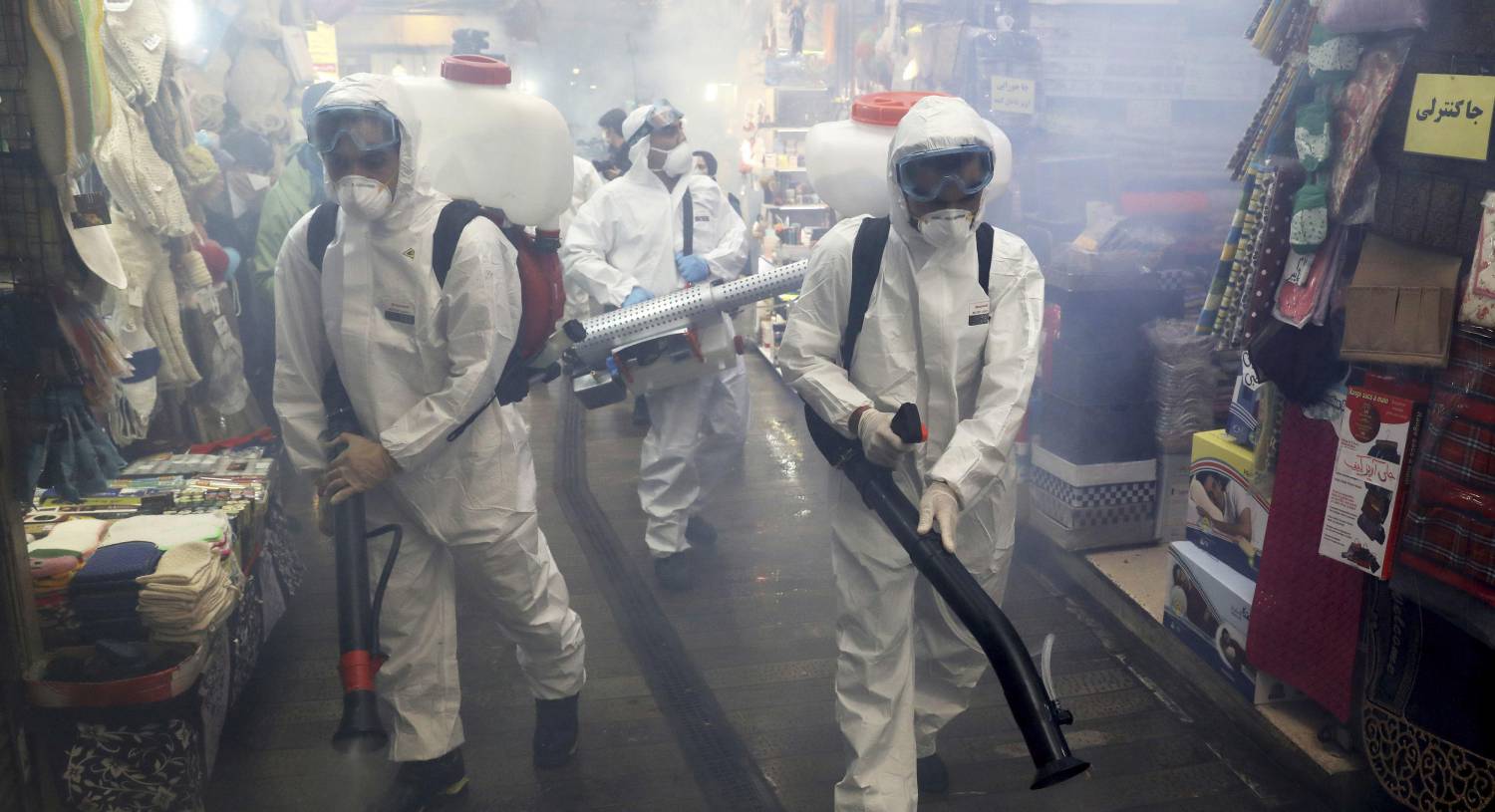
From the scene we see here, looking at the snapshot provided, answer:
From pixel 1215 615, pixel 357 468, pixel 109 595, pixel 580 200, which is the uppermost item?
pixel 580 200

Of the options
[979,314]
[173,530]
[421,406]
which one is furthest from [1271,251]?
[173,530]

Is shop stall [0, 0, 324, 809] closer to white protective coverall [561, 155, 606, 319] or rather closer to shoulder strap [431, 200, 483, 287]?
shoulder strap [431, 200, 483, 287]

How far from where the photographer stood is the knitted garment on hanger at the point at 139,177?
4.01 metres

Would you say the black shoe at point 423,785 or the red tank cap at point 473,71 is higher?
the red tank cap at point 473,71

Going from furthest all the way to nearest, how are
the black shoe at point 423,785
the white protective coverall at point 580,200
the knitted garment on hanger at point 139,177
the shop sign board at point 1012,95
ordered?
the white protective coverall at point 580,200 → the shop sign board at point 1012,95 → the knitted garment on hanger at point 139,177 → the black shoe at point 423,785

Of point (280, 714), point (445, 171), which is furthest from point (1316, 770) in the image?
point (280, 714)

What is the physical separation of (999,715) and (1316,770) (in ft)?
3.07

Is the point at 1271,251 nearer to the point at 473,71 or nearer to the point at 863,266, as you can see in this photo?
the point at 863,266

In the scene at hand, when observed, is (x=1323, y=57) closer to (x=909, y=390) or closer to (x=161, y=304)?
(x=909, y=390)

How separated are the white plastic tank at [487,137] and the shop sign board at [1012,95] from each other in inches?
139

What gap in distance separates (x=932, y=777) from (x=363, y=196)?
87.4 inches

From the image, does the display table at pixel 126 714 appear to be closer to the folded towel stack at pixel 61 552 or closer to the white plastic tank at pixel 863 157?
the folded towel stack at pixel 61 552

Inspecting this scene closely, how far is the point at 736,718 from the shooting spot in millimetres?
3531

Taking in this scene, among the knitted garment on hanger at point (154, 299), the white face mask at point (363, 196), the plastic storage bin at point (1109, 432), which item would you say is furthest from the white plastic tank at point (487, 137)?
the plastic storage bin at point (1109, 432)
